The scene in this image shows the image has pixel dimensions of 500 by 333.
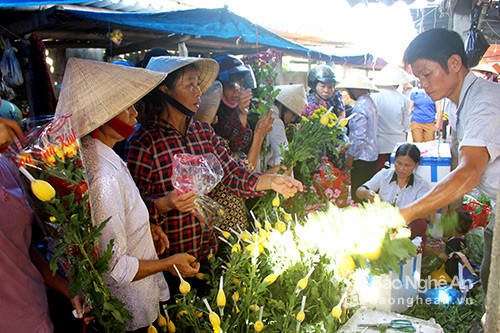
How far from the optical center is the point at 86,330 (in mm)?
1298

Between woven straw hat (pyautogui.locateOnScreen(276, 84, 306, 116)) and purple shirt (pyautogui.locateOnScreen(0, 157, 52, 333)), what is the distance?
2278mm

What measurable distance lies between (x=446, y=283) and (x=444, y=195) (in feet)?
5.14

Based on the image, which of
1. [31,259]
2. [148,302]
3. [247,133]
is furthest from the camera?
[247,133]

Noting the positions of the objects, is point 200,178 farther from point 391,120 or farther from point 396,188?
point 391,120

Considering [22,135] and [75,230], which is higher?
[22,135]

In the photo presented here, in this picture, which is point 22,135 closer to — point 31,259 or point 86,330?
point 31,259

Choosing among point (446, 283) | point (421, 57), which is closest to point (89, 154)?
point (421, 57)

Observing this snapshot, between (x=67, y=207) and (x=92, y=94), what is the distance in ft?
1.53

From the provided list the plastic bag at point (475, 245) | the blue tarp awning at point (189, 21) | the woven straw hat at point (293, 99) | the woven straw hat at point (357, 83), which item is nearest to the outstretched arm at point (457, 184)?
the woven straw hat at point (293, 99)

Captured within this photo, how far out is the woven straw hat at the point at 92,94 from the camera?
1310mm

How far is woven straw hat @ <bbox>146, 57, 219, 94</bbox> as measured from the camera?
185 centimetres

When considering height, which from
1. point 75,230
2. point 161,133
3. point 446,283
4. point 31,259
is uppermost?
point 161,133

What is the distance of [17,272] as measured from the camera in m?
1.21

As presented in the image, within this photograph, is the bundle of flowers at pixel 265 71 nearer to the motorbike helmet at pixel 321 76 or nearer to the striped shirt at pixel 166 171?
the striped shirt at pixel 166 171
